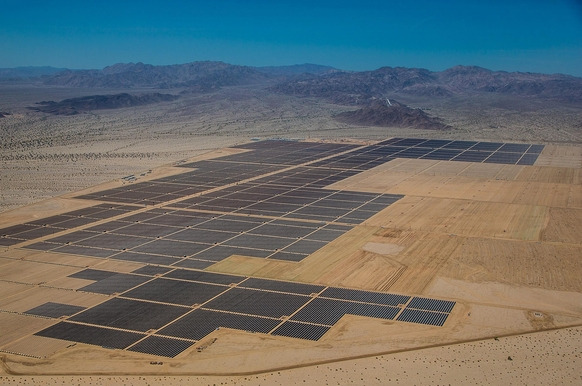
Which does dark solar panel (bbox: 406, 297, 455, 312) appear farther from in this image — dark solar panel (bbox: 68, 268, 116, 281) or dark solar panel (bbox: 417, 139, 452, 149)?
dark solar panel (bbox: 417, 139, 452, 149)

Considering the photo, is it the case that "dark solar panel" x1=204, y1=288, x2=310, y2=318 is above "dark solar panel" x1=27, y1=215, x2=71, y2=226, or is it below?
below

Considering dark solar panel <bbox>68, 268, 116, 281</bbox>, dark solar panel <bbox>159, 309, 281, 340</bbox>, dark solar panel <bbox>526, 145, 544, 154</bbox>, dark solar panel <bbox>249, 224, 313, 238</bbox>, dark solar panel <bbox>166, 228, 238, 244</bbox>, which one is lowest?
dark solar panel <bbox>159, 309, 281, 340</bbox>

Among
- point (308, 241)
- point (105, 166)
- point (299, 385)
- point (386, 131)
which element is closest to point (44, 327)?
point (299, 385)

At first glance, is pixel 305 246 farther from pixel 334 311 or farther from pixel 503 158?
pixel 503 158

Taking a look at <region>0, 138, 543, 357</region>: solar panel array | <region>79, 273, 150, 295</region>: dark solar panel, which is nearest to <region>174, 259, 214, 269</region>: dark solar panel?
<region>0, 138, 543, 357</region>: solar panel array

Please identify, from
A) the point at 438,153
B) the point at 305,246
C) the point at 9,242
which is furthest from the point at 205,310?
the point at 438,153

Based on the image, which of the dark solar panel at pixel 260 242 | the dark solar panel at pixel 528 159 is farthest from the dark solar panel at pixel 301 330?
the dark solar panel at pixel 528 159

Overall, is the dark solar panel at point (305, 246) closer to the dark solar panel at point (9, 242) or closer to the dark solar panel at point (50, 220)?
the dark solar panel at point (9, 242)
